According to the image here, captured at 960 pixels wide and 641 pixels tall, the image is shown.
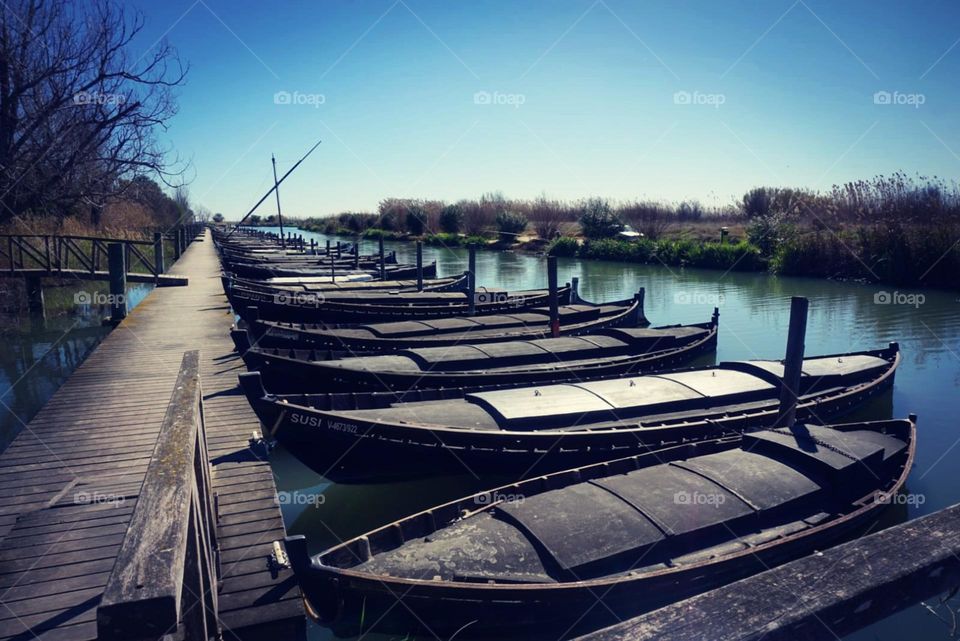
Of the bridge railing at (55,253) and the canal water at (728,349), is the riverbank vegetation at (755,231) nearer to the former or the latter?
the canal water at (728,349)

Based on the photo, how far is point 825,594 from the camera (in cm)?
179

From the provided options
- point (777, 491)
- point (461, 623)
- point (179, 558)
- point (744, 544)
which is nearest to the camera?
point (179, 558)

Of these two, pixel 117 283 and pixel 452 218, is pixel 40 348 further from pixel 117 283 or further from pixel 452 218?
pixel 452 218

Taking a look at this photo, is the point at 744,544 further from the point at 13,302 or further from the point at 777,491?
the point at 13,302

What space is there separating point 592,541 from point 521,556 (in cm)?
76

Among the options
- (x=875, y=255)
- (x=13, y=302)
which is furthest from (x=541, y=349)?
(x=875, y=255)

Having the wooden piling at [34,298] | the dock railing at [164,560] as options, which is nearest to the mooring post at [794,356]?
the dock railing at [164,560]

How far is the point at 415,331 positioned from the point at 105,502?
10518mm

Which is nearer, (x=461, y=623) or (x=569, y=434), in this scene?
(x=461, y=623)

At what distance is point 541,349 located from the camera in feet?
48.4

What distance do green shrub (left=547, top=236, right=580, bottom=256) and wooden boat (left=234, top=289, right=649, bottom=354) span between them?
36.2m

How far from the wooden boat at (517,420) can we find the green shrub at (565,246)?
44864 millimetres

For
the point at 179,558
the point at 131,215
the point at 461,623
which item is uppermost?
the point at 131,215

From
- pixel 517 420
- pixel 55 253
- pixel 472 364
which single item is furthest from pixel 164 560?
pixel 55 253
